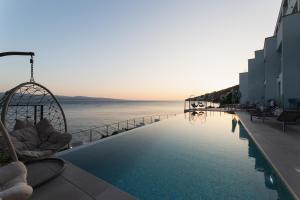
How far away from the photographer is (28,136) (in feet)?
12.8

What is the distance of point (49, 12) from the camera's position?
9.04m

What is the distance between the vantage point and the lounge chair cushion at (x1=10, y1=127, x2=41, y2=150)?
374 cm

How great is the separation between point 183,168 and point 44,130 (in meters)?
2.75

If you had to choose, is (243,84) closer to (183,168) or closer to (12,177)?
(183,168)

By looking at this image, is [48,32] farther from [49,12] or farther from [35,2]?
[35,2]

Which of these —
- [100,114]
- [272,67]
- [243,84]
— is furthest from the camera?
[100,114]

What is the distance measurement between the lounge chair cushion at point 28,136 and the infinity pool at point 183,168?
1.06m

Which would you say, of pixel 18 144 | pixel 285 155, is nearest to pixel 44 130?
pixel 18 144

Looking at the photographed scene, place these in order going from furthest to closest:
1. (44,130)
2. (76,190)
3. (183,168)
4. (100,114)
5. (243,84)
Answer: (100,114) < (243,84) < (183,168) < (44,130) < (76,190)

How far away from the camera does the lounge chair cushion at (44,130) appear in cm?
406

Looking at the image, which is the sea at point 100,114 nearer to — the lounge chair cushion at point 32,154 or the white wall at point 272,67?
the white wall at point 272,67

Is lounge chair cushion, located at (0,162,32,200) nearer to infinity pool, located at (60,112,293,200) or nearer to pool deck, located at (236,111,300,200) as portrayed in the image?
infinity pool, located at (60,112,293,200)

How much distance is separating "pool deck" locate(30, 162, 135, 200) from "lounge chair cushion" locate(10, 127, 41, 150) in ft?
4.82

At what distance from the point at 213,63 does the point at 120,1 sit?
29.6ft
